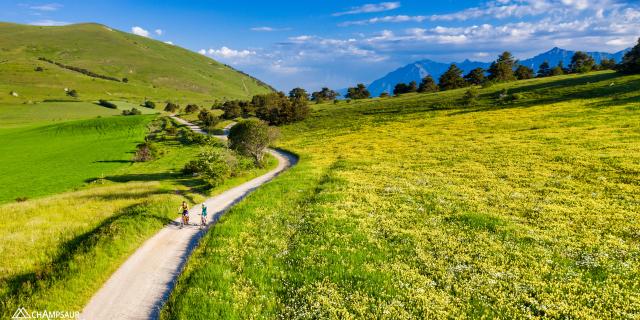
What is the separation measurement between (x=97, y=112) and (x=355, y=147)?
483 feet

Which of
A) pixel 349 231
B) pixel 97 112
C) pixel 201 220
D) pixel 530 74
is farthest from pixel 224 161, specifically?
pixel 530 74

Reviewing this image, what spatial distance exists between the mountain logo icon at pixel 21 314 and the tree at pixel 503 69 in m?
140

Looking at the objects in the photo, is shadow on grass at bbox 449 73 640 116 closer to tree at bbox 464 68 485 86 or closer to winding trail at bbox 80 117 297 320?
tree at bbox 464 68 485 86

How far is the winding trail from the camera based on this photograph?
646 inches

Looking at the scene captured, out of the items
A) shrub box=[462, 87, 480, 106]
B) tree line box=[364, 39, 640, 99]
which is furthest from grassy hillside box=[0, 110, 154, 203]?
tree line box=[364, 39, 640, 99]

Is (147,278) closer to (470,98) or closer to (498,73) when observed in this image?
(470,98)

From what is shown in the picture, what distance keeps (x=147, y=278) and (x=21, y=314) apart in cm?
535

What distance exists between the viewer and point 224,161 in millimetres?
48688

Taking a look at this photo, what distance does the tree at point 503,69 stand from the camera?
133300 millimetres

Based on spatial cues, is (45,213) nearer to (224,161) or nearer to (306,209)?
(224,161)

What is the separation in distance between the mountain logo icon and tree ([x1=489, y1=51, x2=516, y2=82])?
460 ft

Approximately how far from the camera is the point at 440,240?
21.2 metres

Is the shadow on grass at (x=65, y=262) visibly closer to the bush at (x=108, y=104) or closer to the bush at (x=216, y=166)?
the bush at (x=216, y=166)

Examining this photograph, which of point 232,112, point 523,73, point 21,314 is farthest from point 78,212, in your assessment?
point 523,73
